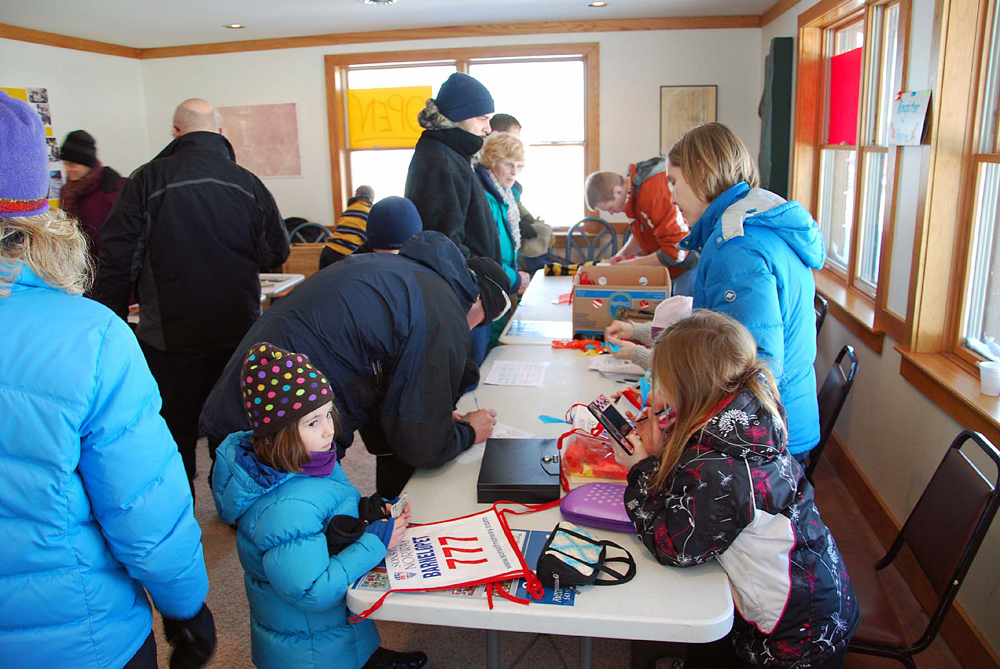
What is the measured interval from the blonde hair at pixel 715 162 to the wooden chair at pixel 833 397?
644mm

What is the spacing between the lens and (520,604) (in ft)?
3.92

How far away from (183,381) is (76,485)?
1822mm

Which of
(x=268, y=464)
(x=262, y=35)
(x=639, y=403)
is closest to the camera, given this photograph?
(x=268, y=464)

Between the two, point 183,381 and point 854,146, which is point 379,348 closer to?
point 183,381

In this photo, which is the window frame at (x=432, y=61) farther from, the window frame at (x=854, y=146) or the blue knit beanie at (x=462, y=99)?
the blue knit beanie at (x=462, y=99)

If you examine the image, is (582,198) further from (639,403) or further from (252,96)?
(639,403)

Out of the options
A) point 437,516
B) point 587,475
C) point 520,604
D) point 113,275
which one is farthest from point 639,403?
point 113,275

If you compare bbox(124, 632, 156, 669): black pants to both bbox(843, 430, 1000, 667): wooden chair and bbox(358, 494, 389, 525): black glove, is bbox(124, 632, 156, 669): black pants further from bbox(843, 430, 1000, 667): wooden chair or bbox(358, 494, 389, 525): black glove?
bbox(843, 430, 1000, 667): wooden chair

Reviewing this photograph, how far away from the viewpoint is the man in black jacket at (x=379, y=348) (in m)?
1.58

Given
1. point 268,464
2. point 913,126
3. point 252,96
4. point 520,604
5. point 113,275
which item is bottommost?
point 520,604

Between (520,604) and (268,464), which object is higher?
(268,464)

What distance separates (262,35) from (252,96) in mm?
552

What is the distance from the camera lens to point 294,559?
1.24 m

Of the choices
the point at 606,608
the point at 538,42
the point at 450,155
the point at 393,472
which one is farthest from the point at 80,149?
the point at 538,42
